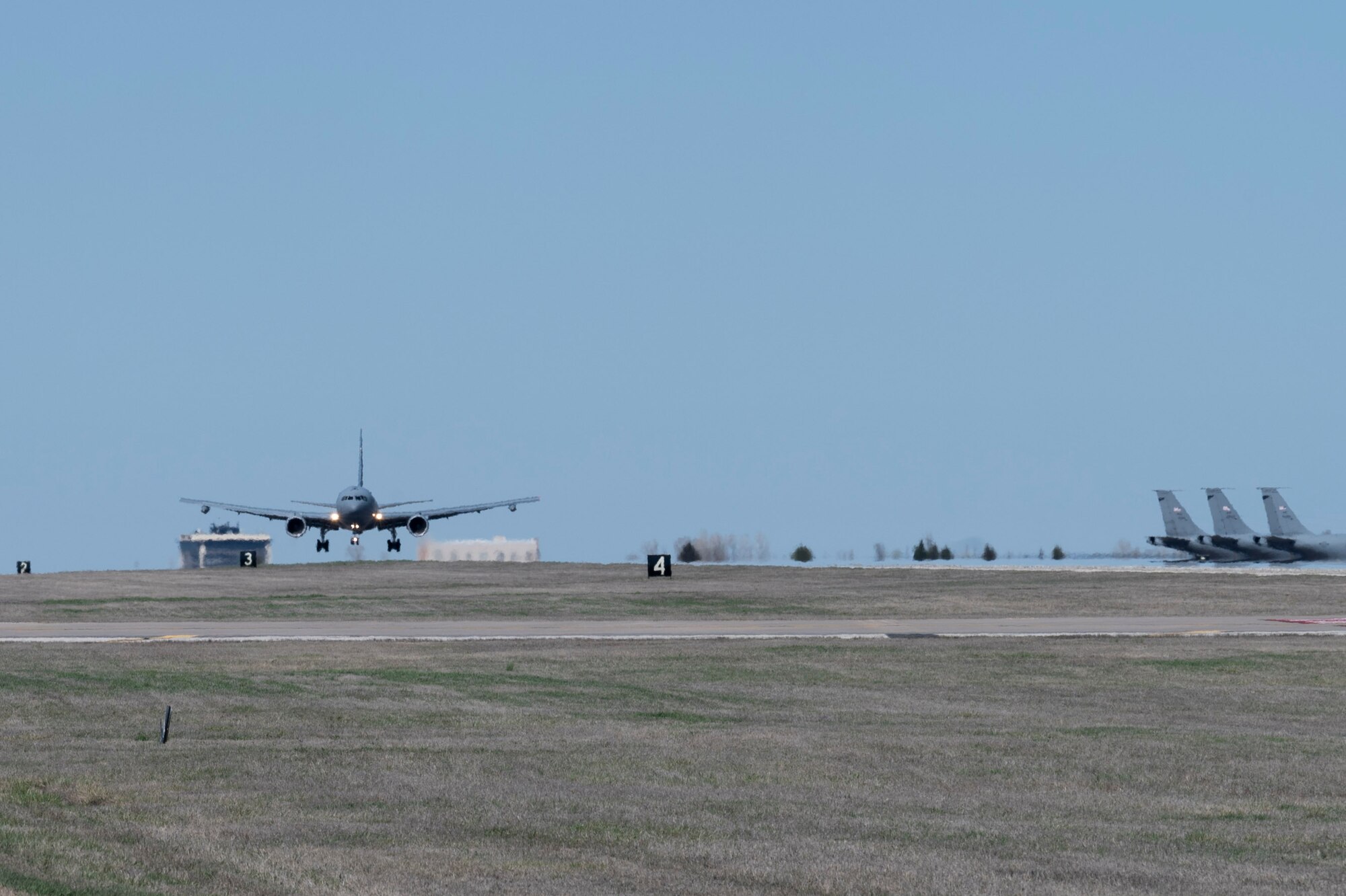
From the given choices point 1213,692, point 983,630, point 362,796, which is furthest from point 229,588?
point 362,796

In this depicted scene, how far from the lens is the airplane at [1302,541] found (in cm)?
11738

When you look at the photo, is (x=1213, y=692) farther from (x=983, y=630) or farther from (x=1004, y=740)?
(x=983, y=630)

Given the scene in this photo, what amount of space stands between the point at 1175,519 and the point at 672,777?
129076mm

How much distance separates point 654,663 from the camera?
35438 millimetres

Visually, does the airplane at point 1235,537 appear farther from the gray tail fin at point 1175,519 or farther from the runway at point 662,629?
the runway at point 662,629

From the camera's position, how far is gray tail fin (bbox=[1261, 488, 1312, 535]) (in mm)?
126250

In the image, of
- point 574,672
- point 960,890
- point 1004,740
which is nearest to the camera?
point 960,890

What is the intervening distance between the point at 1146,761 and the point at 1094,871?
7.94m

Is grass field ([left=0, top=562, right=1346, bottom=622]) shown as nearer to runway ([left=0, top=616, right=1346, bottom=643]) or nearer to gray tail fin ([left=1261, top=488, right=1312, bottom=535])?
runway ([left=0, top=616, right=1346, bottom=643])

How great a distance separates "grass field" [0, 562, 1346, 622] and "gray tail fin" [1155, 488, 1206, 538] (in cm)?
5074

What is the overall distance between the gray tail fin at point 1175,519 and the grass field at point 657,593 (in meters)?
50.7

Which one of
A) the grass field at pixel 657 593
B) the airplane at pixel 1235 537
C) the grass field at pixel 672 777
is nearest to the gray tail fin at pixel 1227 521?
the airplane at pixel 1235 537

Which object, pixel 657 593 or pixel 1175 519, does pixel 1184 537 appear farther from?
pixel 657 593

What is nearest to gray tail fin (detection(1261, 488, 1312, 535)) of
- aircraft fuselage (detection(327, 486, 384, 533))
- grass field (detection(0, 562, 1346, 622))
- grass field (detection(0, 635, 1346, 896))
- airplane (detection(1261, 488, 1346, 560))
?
airplane (detection(1261, 488, 1346, 560))
